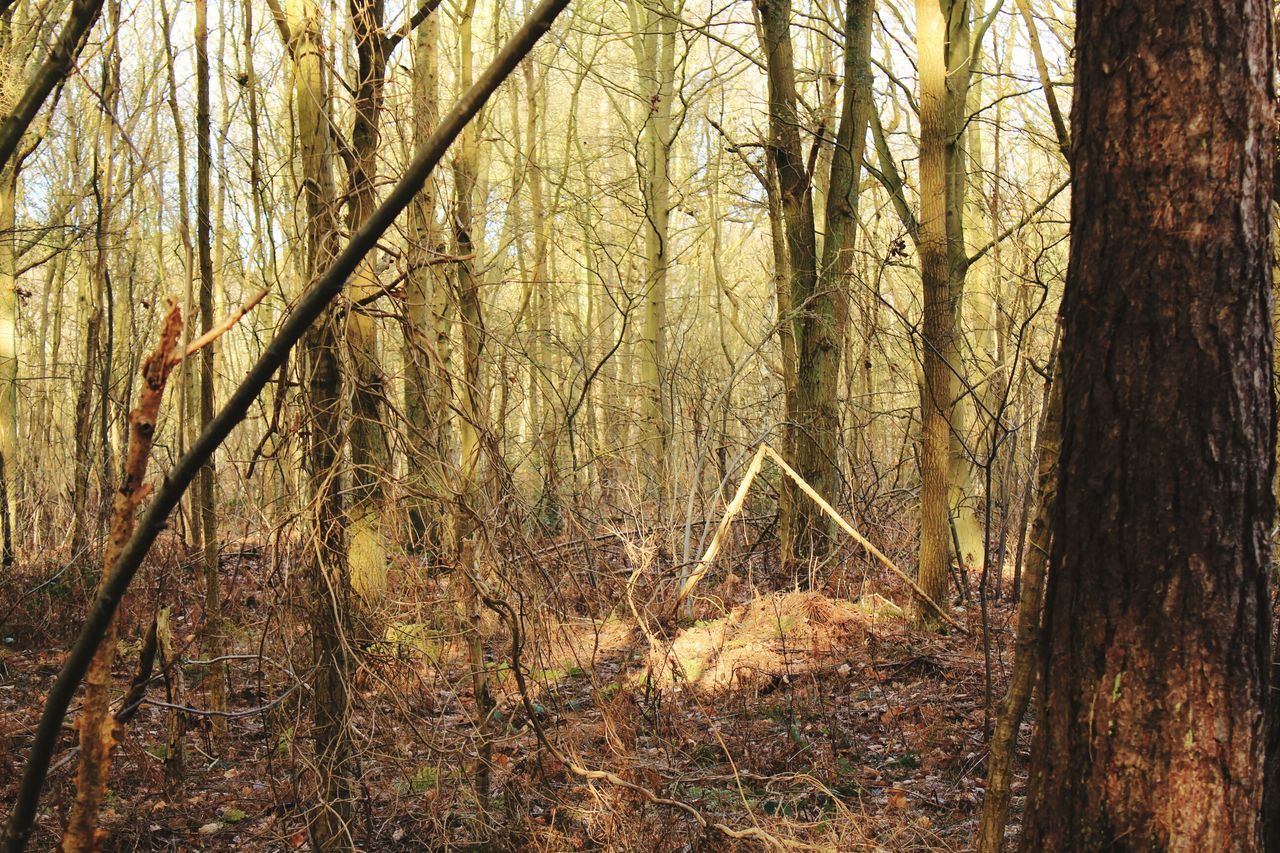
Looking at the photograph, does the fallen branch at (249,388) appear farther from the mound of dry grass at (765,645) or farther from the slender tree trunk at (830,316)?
the slender tree trunk at (830,316)

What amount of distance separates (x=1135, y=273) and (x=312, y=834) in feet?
11.4

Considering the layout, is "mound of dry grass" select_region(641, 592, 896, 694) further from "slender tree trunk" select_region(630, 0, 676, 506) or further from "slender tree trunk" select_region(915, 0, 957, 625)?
"slender tree trunk" select_region(630, 0, 676, 506)

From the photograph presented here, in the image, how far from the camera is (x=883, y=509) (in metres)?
9.10

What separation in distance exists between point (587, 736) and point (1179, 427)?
3.23 meters

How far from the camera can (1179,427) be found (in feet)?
7.95

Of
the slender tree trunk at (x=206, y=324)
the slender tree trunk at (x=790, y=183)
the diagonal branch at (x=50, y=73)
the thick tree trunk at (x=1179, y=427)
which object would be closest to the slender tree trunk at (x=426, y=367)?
the slender tree trunk at (x=206, y=324)

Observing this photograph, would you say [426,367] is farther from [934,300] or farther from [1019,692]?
[934,300]

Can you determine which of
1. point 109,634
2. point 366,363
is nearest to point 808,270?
point 366,363

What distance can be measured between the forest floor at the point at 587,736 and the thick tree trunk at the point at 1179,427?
1543 millimetres

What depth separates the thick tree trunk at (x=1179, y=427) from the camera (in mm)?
2402

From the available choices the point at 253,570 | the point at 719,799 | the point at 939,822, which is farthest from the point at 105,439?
the point at 939,822

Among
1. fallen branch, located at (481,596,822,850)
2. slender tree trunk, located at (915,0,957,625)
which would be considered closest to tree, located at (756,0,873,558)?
slender tree trunk, located at (915,0,957,625)

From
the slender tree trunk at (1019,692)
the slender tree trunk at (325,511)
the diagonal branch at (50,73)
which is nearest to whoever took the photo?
the diagonal branch at (50,73)

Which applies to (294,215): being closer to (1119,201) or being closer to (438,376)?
(438,376)
